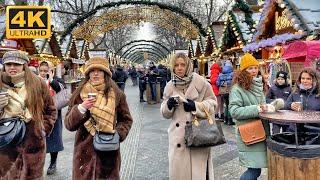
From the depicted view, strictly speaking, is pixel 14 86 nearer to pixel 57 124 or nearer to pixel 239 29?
pixel 57 124

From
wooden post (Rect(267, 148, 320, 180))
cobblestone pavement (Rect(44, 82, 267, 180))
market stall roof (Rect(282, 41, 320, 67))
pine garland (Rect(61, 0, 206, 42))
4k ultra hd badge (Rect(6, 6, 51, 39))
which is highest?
pine garland (Rect(61, 0, 206, 42))

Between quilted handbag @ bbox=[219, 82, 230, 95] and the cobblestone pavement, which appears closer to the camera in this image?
the cobblestone pavement

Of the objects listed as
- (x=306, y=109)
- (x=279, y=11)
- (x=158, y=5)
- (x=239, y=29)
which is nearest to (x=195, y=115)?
(x=306, y=109)

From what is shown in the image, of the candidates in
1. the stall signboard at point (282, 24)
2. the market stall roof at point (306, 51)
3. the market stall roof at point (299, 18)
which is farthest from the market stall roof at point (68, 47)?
the market stall roof at point (306, 51)

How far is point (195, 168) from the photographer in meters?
4.34

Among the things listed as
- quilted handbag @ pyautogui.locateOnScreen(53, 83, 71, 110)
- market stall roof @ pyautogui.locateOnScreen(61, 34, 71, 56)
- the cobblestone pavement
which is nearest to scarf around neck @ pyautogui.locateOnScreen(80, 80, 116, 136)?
quilted handbag @ pyautogui.locateOnScreen(53, 83, 71, 110)

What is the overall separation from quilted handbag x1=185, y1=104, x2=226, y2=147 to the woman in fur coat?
2.08 ft

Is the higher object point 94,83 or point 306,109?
point 94,83

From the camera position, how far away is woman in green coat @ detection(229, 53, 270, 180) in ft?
14.7

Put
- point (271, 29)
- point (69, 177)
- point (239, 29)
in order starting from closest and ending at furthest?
point (69, 177), point (271, 29), point (239, 29)

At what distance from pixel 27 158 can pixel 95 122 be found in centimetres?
71

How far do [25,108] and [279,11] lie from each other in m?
9.63

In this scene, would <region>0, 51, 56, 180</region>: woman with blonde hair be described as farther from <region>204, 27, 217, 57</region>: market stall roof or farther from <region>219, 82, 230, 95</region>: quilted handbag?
<region>204, 27, 217, 57</region>: market stall roof

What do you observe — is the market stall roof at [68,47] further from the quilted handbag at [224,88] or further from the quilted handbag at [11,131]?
the quilted handbag at [11,131]
